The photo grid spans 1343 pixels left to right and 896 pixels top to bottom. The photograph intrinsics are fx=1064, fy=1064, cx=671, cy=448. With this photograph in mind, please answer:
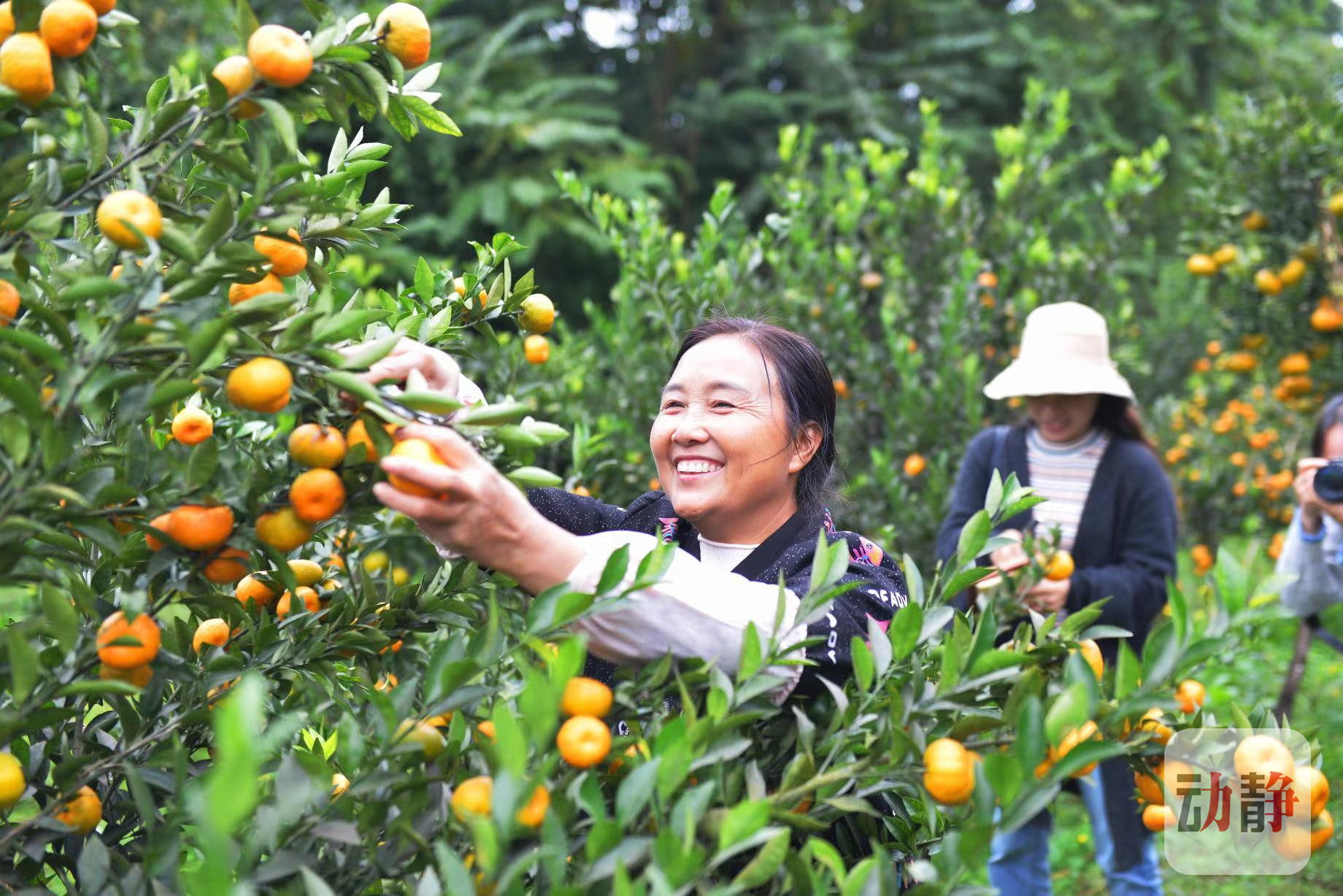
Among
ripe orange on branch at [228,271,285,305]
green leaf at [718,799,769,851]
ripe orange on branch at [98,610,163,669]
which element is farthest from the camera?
ripe orange on branch at [228,271,285,305]

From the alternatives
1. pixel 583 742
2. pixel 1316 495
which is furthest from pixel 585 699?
pixel 1316 495

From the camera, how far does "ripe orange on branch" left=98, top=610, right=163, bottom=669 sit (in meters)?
0.97

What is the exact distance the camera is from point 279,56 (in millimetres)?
1001

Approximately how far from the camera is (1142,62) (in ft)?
37.3

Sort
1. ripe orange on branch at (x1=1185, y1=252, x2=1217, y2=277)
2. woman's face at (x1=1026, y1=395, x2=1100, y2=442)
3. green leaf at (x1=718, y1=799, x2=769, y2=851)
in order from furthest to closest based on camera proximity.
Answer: ripe orange on branch at (x1=1185, y1=252, x2=1217, y2=277)
woman's face at (x1=1026, y1=395, x2=1100, y2=442)
green leaf at (x1=718, y1=799, x2=769, y2=851)

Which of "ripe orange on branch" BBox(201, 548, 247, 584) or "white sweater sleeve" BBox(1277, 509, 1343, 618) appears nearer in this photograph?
"ripe orange on branch" BBox(201, 548, 247, 584)

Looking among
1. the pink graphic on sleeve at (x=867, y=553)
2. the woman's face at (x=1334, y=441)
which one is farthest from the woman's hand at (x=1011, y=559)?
the woman's face at (x=1334, y=441)

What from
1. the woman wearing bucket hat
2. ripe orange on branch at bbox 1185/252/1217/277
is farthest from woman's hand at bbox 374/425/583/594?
ripe orange on branch at bbox 1185/252/1217/277

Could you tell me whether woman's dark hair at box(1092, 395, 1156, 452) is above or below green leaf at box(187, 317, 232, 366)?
below

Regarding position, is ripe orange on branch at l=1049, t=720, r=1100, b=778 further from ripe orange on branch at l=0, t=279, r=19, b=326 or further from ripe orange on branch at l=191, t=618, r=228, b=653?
ripe orange on branch at l=0, t=279, r=19, b=326

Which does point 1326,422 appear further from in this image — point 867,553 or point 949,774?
point 949,774

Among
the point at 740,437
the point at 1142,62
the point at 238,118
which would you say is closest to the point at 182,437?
the point at 238,118

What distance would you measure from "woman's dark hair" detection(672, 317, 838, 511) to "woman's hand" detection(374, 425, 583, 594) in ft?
2.17

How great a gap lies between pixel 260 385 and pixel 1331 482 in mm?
2173
